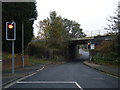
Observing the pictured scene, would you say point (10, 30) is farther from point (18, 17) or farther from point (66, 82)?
point (18, 17)

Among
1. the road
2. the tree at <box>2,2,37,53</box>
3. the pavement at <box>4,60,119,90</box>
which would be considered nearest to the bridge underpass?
the tree at <box>2,2,37,53</box>

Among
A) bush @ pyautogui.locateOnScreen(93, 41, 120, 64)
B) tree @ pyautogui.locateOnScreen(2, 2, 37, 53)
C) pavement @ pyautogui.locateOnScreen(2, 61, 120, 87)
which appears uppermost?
tree @ pyautogui.locateOnScreen(2, 2, 37, 53)

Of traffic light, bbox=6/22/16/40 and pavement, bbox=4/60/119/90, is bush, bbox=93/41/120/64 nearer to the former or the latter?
pavement, bbox=4/60/119/90

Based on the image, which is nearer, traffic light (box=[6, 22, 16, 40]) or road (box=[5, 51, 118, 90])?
road (box=[5, 51, 118, 90])

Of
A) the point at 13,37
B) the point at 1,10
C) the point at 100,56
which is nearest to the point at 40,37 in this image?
the point at 100,56

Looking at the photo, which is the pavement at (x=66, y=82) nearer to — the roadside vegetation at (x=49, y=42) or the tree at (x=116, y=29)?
the tree at (x=116, y=29)

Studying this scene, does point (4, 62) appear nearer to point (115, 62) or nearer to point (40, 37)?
point (115, 62)

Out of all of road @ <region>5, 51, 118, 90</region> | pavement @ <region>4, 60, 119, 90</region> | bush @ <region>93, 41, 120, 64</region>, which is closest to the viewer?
pavement @ <region>4, 60, 119, 90</region>

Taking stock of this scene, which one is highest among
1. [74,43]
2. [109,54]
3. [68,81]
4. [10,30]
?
[10,30]

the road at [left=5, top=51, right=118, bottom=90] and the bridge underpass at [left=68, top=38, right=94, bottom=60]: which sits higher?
the bridge underpass at [left=68, top=38, right=94, bottom=60]

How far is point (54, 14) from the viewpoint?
6125 cm

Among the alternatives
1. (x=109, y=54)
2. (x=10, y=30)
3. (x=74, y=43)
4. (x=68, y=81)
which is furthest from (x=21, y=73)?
(x=74, y=43)

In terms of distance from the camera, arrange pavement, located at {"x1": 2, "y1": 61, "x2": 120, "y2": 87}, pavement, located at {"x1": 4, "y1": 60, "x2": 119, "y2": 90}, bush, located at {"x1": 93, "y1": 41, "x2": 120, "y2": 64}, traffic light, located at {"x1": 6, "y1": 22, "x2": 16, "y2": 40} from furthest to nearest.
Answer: bush, located at {"x1": 93, "y1": 41, "x2": 120, "y2": 64}
traffic light, located at {"x1": 6, "y1": 22, "x2": 16, "y2": 40}
pavement, located at {"x1": 2, "y1": 61, "x2": 120, "y2": 87}
pavement, located at {"x1": 4, "y1": 60, "x2": 119, "y2": 90}

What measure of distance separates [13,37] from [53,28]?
1583 inches
